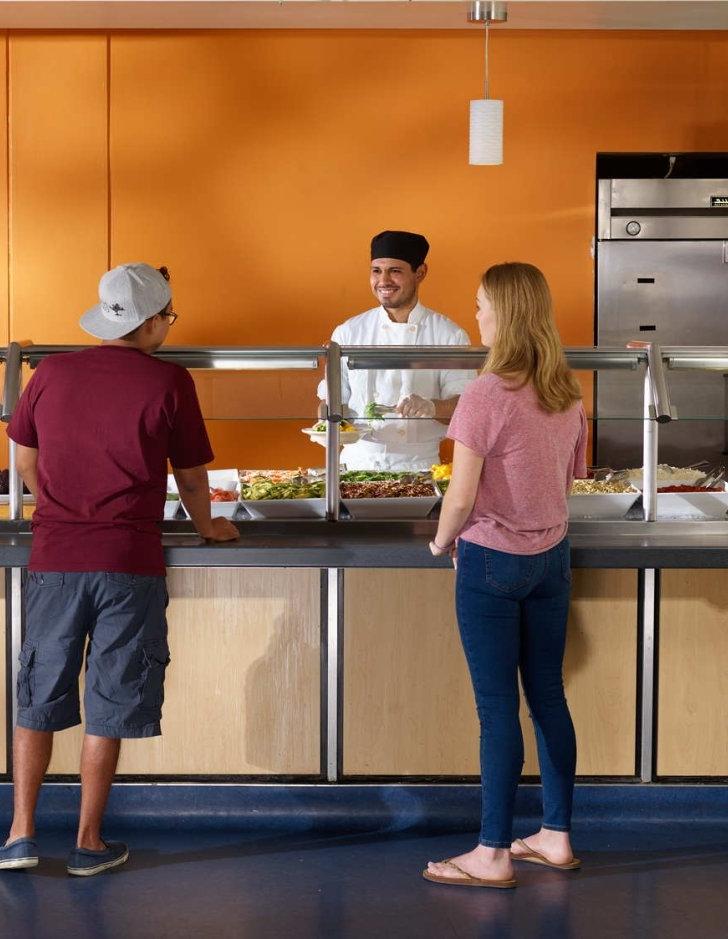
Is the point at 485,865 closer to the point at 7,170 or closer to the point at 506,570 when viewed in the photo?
the point at 506,570

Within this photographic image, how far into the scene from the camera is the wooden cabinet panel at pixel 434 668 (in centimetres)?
348

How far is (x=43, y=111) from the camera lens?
6574 millimetres

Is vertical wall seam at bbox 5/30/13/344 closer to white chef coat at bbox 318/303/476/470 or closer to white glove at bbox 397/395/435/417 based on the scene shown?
white chef coat at bbox 318/303/476/470

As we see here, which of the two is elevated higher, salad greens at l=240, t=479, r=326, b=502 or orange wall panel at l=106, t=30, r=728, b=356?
orange wall panel at l=106, t=30, r=728, b=356

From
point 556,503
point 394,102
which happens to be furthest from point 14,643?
point 394,102

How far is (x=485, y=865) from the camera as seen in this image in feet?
10.3

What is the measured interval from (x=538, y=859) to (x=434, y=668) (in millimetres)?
559

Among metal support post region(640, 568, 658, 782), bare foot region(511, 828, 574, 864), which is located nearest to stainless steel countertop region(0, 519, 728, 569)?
metal support post region(640, 568, 658, 782)

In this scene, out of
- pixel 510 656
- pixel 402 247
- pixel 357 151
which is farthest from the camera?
pixel 357 151

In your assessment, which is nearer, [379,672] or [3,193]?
[379,672]

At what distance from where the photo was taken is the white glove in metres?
3.59

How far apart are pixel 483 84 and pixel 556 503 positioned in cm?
399

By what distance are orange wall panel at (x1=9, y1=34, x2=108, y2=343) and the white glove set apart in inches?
134

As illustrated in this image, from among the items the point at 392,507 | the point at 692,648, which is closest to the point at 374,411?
the point at 392,507
